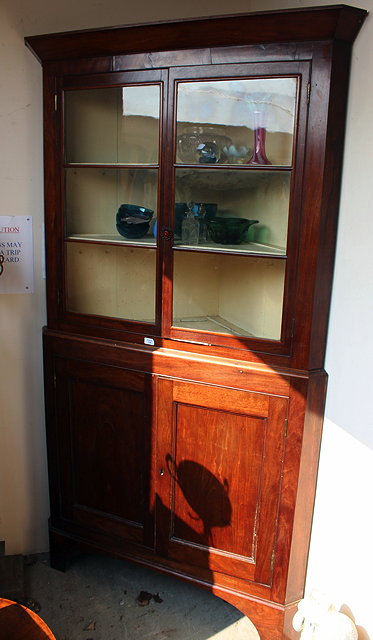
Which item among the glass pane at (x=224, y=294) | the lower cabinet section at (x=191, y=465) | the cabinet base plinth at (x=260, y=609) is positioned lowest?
the cabinet base plinth at (x=260, y=609)

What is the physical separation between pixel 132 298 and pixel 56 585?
125cm

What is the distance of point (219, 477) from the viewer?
1964 millimetres

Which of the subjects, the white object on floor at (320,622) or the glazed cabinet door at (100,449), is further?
the glazed cabinet door at (100,449)

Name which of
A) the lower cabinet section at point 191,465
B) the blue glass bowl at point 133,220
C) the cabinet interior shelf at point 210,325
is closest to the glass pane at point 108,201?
the blue glass bowl at point 133,220

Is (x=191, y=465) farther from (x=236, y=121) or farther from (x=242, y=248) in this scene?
(x=236, y=121)

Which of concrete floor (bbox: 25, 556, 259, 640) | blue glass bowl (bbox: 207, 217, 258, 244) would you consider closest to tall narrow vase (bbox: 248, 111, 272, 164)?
blue glass bowl (bbox: 207, 217, 258, 244)

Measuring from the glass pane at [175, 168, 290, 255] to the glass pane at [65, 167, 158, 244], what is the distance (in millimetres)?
130

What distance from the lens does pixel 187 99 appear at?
5.92 feet

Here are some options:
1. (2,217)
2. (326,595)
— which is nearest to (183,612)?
(326,595)

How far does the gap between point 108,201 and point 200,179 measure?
1.34 ft

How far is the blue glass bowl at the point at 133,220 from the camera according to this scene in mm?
1993

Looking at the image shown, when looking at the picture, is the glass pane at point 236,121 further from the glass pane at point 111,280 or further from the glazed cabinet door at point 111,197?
the glass pane at point 111,280

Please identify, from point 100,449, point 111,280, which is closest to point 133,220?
point 111,280

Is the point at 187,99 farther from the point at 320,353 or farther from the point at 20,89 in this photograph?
the point at 320,353
